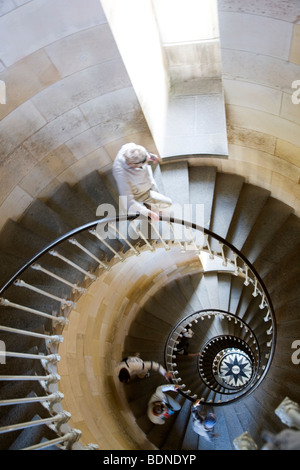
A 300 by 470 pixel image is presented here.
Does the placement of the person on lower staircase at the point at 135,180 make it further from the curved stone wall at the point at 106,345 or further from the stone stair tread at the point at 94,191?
the curved stone wall at the point at 106,345

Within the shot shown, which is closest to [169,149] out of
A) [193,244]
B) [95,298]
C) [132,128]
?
[132,128]

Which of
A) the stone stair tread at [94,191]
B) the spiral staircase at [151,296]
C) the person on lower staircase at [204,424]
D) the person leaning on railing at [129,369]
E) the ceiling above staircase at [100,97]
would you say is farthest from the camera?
the person leaning on railing at [129,369]

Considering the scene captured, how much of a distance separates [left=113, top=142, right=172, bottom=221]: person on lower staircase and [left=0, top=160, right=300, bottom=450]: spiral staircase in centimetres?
46

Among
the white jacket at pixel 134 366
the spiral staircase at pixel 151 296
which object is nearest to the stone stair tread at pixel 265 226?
the spiral staircase at pixel 151 296

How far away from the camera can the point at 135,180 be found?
5.03m

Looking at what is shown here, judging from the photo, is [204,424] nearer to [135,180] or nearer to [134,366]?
[134,366]

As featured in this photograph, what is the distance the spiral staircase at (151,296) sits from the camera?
466 centimetres

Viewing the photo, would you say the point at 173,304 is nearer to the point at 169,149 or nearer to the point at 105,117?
the point at 169,149

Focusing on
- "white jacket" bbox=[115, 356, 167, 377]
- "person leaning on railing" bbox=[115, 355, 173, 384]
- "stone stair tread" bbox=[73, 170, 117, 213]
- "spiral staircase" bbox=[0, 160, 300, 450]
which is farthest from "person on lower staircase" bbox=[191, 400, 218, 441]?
"stone stair tread" bbox=[73, 170, 117, 213]

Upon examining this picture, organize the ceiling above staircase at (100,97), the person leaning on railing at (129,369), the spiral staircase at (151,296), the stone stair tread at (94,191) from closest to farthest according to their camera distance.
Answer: the ceiling above staircase at (100,97) < the spiral staircase at (151,296) < the stone stair tread at (94,191) < the person leaning on railing at (129,369)

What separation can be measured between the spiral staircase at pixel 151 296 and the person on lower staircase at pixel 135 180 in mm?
463

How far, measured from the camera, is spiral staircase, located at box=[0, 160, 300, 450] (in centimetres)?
466

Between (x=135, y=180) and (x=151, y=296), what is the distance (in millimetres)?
5273
